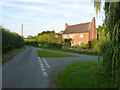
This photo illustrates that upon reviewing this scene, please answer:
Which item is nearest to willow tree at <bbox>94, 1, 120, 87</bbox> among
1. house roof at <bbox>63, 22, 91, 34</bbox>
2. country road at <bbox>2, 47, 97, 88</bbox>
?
country road at <bbox>2, 47, 97, 88</bbox>

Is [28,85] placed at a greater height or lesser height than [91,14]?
lesser

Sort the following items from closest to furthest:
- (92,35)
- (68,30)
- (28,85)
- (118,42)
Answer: (118,42) → (28,85) → (92,35) → (68,30)

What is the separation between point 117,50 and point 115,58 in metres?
0.25

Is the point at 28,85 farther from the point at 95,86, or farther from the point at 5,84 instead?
the point at 95,86

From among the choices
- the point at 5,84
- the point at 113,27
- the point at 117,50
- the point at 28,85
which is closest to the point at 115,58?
the point at 117,50

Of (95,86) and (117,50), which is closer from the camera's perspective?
(117,50)

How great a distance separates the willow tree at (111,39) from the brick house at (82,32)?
118ft

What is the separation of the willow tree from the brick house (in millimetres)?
36027

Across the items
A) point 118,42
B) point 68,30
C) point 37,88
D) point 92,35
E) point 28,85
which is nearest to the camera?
point 118,42

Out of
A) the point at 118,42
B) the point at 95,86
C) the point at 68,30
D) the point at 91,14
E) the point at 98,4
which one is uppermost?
the point at 68,30

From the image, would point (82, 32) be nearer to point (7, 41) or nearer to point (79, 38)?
point (79, 38)

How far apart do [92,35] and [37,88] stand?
3927 centimetres

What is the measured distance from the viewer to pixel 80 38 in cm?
4406

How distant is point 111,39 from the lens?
4.18m
